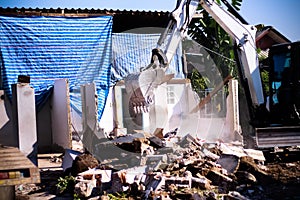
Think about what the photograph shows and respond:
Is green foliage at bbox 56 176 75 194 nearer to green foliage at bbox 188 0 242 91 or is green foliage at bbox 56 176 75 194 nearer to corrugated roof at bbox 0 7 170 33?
corrugated roof at bbox 0 7 170 33

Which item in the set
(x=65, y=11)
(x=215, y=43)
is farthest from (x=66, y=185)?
(x=215, y=43)

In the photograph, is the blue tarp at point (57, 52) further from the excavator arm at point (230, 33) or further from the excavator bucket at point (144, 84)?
the excavator bucket at point (144, 84)

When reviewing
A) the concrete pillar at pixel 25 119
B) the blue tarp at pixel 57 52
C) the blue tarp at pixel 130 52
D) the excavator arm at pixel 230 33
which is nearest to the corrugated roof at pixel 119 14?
the blue tarp at pixel 57 52

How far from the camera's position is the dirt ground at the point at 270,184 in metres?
6.26

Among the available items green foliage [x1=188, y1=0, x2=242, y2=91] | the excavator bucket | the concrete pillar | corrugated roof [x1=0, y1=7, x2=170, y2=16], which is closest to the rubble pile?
the excavator bucket

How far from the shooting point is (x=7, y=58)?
11.2 metres

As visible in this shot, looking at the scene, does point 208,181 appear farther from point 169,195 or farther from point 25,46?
point 25,46

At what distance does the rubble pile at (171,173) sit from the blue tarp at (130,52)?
14.7 feet

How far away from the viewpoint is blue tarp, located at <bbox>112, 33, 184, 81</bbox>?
500 inches

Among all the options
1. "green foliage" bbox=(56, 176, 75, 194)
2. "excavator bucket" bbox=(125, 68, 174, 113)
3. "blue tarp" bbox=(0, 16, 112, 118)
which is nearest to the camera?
"green foliage" bbox=(56, 176, 75, 194)

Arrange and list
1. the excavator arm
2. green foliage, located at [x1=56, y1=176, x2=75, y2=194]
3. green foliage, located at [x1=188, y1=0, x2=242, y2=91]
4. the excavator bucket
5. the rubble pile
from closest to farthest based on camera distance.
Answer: the rubble pile → green foliage, located at [x1=56, y1=176, x2=75, y2=194] → the excavator bucket → the excavator arm → green foliage, located at [x1=188, y1=0, x2=242, y2=91]

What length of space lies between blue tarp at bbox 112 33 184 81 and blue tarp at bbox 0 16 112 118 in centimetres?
36

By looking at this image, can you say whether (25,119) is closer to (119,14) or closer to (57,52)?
(57,52)

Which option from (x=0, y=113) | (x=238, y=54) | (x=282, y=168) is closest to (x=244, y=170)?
Result: (x=282, y=168)
